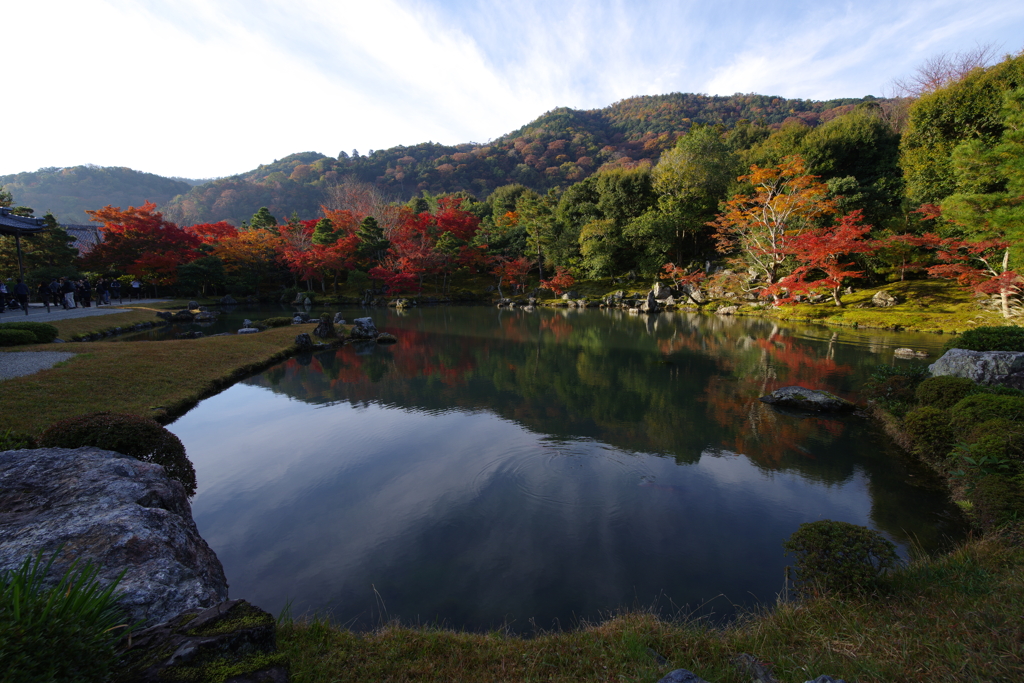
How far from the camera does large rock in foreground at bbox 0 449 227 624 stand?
2.72 metres

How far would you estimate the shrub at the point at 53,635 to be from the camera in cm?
147

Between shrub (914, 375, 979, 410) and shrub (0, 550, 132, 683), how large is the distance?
9.64 m

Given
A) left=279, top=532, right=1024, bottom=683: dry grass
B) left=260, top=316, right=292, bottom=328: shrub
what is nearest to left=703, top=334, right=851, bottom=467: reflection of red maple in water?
left=279, top=532, right=1024, bottom=683: dry grass

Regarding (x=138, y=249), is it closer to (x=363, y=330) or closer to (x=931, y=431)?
(x=363, y=330)

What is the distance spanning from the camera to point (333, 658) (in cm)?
276

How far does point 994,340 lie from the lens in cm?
843

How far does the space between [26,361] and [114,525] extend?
428 inches

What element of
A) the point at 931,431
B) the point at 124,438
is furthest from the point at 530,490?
the point at 931,431

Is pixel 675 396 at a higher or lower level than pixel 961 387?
lower

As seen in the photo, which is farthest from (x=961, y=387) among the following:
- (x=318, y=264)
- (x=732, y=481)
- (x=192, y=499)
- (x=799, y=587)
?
(x=318, y=264)

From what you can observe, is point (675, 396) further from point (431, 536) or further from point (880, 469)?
point (431, 536)

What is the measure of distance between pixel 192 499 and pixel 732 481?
25.7 ft

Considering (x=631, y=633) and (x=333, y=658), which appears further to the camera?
(x=631, y=633)

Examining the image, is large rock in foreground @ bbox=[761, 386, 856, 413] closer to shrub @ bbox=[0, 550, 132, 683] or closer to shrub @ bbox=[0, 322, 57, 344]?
shrub @ bbox=[0, 550, 132, 683]
